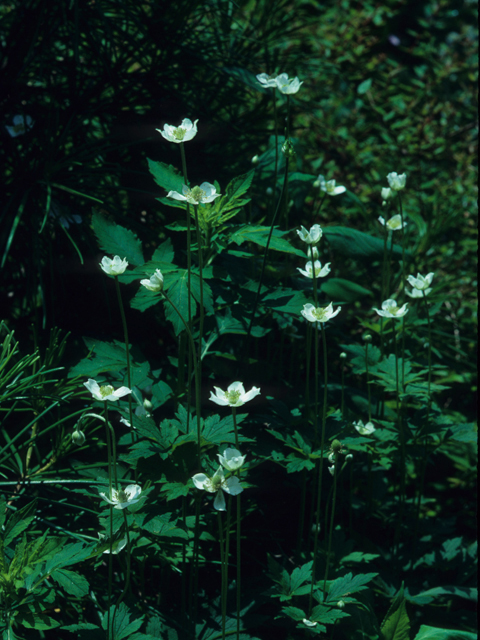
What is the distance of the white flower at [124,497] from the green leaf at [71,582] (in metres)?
0.13

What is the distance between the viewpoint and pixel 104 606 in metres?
1.03

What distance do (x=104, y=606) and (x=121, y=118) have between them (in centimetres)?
118

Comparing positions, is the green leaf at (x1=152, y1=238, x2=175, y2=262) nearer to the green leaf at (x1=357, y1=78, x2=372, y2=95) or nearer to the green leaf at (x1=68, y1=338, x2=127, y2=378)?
the green leaf at (x1=68, y1=338, x2=127, y2=378)

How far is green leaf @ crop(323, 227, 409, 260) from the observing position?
1578 mm

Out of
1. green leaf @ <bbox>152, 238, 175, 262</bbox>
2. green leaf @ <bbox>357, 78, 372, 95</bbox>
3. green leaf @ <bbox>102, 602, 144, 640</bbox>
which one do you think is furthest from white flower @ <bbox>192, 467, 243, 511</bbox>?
green leaf @ <bbox>357, 78, 372, 95</bbox>

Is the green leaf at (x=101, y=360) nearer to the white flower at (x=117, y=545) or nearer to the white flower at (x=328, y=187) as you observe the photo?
the white flower at (x=117, y=545)

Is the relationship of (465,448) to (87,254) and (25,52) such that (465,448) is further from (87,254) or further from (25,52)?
(25,52)

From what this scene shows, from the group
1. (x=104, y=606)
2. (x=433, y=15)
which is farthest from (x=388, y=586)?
(x=433, y=15)

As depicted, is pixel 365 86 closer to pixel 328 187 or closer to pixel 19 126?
pixel 328 187

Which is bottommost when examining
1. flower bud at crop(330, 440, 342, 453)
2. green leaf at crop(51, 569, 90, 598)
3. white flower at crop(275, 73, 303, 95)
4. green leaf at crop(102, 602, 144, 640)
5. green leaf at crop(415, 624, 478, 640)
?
green leaf at crop(415, 624, 478, 640)

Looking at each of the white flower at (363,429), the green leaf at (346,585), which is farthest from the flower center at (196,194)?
the green leaf at (346,585)

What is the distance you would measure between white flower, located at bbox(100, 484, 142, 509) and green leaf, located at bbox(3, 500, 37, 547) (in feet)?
0.43

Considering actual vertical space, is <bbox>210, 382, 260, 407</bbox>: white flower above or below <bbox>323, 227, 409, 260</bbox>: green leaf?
above

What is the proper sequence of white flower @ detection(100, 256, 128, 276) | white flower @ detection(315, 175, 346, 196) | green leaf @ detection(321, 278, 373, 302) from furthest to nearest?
green leaf @ detection(321, 278, 373, 302), white flower @ detection(315, 175, 346, 196), white flower @ detection(100, 256, 128, 276)
